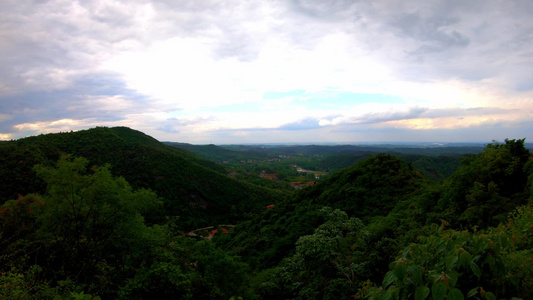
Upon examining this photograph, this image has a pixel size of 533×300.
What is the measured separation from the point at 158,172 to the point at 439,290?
54.7 metres

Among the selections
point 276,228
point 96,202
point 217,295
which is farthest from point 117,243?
point 276,228

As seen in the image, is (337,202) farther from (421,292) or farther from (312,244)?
(421,292)

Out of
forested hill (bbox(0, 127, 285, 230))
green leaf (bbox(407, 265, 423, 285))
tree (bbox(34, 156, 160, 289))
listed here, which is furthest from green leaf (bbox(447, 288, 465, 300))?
forested hill (bbox(0, 127, 285, 230))

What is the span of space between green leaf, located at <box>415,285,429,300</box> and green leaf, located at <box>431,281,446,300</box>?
5 centimetres

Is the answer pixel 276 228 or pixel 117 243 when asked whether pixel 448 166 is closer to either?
pixel 276 228

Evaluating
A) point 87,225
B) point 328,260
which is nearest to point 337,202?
point 328,260

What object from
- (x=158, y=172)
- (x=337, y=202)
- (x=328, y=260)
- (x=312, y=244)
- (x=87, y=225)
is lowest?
(x=337, y=202)

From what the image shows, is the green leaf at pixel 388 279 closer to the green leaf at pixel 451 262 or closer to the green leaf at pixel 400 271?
the green leaf at pixel 400 271

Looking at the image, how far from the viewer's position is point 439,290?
7.16 feet

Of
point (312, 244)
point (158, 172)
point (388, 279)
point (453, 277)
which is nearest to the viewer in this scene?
point (453, 277)

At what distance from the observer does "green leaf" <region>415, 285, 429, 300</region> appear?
224 centimetres

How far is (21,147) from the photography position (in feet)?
138

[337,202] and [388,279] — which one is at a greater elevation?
[388,279]

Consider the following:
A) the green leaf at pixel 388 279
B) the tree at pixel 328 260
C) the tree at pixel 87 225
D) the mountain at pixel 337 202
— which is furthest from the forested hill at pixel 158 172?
the green leaf at pixel 388 279
